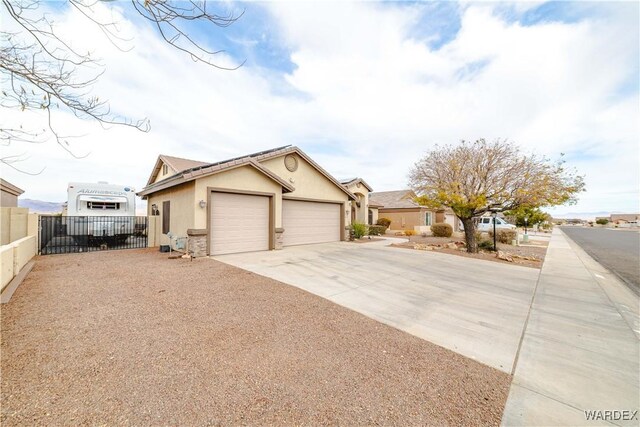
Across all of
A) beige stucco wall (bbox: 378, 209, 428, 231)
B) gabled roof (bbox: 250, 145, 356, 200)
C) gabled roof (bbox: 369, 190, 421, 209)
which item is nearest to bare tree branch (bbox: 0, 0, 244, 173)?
gabled roof (bbox: 250, 145, 356, 200)

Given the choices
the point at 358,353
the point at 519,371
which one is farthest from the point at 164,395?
the point at 519,371

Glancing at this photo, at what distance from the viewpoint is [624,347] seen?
149 inches

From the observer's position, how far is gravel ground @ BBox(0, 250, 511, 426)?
222 centimetres

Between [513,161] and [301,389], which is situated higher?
[513,161]

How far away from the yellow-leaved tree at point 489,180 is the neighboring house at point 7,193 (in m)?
22.1

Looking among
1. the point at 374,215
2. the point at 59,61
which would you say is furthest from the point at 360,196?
the point at 59,61

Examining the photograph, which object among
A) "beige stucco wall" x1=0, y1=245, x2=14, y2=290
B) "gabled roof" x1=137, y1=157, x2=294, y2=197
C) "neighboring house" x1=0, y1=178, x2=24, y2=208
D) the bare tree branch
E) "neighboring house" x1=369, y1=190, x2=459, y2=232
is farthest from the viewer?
"neighboring house" x1=369, y1=190, x2=459, y2=232

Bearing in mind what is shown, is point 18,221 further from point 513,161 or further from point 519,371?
point 513,161

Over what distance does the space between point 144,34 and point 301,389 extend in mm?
5171

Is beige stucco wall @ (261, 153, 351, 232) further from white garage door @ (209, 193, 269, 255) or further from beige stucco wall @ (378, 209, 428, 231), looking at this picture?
beige stucco wall @ (378, 209, 428, 231)

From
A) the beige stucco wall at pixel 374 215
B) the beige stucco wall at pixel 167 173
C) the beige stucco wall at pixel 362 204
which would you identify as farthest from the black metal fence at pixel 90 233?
the beige stucco wall at pixel 374 215

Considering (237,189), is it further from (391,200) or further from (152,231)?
(391,200)

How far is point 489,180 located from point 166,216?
1615cm

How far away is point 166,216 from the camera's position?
1230 centimetres
